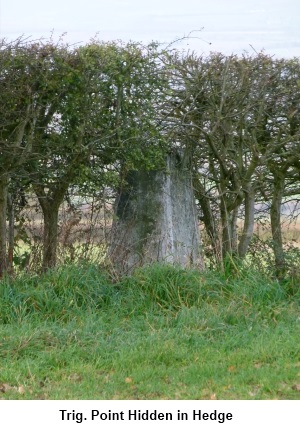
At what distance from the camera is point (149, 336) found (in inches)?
302

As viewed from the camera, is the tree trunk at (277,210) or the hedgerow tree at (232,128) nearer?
the hedgerow tree at (232,128)

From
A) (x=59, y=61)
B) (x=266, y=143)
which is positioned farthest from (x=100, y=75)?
(x=266, y=143)

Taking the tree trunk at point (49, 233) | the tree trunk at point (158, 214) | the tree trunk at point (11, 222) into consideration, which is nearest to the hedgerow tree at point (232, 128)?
the tree trunk at point (158, 214)

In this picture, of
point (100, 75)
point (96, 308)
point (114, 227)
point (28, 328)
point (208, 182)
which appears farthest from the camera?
point (208, 182)

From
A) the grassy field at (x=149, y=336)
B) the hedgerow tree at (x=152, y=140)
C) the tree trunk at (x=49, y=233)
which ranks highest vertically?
the hedgerow tree at (x=152, y=140)

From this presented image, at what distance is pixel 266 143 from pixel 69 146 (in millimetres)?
2766

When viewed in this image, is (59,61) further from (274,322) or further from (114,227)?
(274,322)

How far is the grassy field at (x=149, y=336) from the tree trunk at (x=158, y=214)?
1291 millimetres

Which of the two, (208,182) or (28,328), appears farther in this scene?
(208,182)

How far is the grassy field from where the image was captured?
262 inches

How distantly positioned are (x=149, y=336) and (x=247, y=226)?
12.6 feet

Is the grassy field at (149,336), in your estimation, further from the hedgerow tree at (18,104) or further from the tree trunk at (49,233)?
the hedgerow tree at (18,104)

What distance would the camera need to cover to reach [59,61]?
912cm

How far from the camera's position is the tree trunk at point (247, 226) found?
36.0ft
